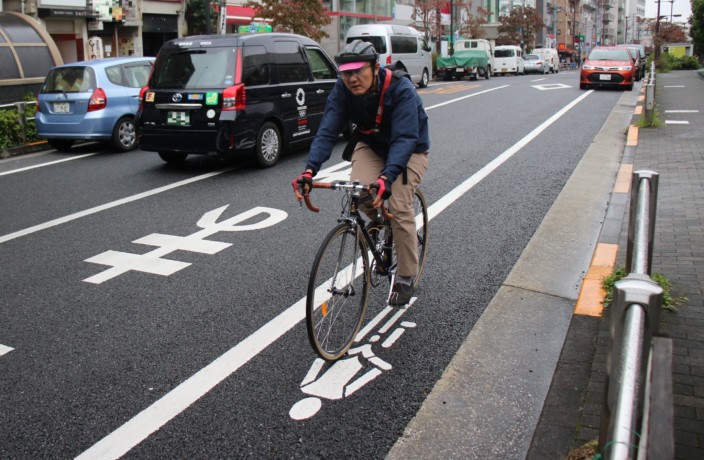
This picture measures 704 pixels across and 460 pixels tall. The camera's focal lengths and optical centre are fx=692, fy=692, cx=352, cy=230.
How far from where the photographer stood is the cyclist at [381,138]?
3.93 meters

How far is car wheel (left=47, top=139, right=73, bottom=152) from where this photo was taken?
41.1 ft

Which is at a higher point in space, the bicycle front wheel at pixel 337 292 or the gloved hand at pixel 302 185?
the gloved hand at pixel 302 185

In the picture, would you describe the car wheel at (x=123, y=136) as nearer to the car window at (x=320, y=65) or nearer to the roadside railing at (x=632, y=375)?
the car window at (x=320, y=65)

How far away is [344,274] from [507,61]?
47556mm

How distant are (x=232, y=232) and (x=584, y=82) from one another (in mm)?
20464

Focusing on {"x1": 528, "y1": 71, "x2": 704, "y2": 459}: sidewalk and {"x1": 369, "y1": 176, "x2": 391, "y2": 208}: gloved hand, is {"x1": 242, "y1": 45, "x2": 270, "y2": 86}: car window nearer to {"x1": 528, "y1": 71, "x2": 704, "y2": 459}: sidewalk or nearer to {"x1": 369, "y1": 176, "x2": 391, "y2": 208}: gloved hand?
{"x1": 528, "y1": 71, "x2": 704, "y2": 459}: sidewalk

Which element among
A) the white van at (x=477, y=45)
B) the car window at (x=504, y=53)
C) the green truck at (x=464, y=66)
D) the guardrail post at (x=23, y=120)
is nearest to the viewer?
the guardrail post at (x=23, y=120)

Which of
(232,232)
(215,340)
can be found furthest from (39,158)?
(215,340)

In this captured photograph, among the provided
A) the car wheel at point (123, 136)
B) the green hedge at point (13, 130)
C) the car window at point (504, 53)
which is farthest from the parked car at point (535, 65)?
the green hedge at point (13, 130)

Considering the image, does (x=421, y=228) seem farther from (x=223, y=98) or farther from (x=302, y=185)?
(x=223, y=98)

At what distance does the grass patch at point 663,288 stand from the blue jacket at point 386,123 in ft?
5.16

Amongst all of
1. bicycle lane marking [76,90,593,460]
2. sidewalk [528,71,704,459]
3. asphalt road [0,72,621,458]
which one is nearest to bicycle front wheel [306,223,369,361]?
asphalt road [0,72,621,458]

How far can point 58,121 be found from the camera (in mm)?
12203

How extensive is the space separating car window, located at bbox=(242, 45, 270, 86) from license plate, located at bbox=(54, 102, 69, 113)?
431 cm
